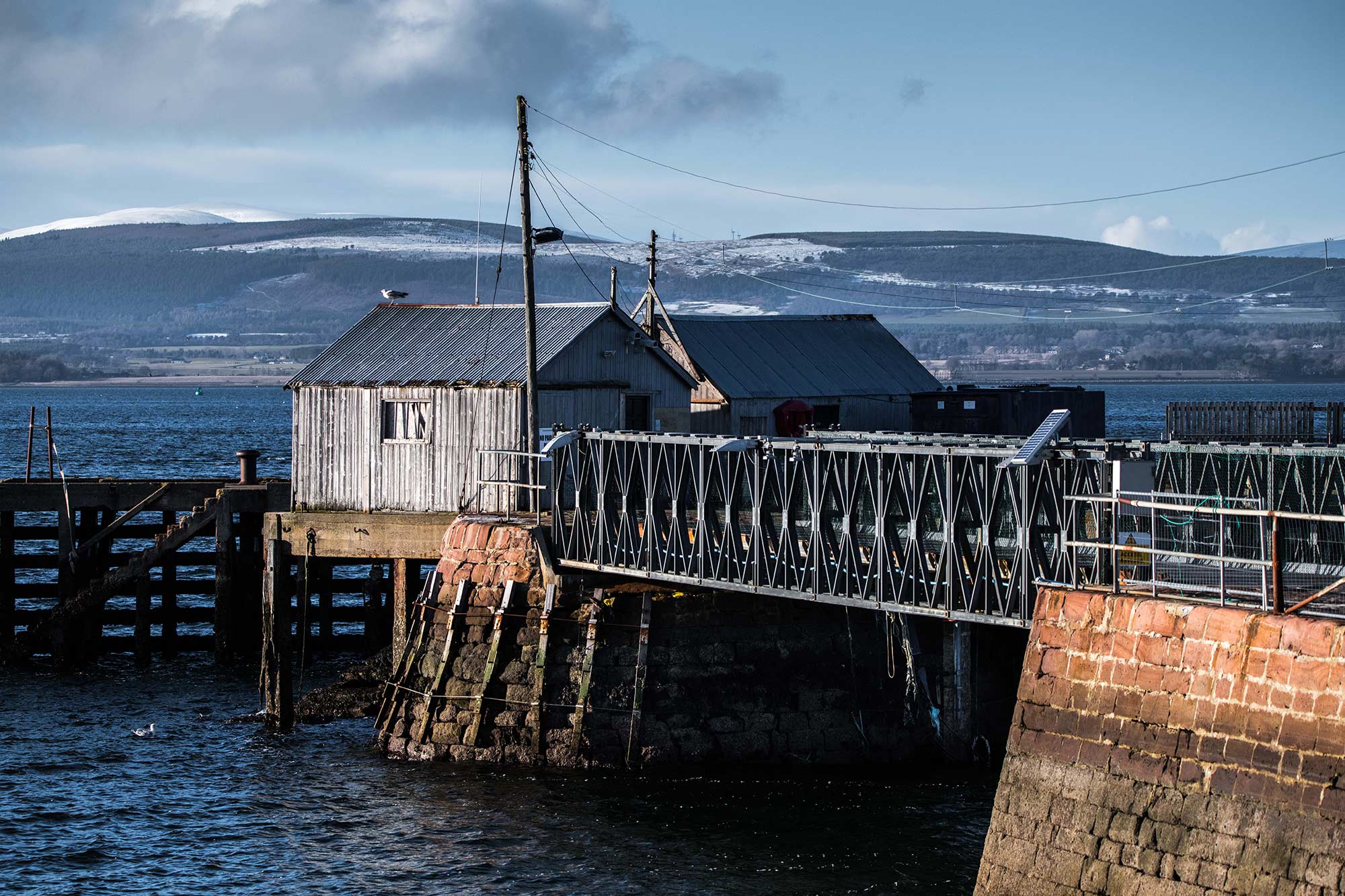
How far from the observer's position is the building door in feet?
117

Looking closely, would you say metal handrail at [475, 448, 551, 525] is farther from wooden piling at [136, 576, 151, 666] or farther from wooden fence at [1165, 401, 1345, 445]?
wooden fence at [1165, 401, 1345, 445]

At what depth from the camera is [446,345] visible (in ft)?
113

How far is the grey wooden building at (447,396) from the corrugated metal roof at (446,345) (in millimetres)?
36

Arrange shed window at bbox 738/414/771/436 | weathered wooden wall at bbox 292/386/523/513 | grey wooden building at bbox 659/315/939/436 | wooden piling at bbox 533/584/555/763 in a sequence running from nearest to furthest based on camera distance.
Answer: wooden piling at bbox 533/584/555/763 → weathered wooden wall at bbox 292/386/523/513 → grey wooden building at bbox 659/315/939/436 → shed window at bbox 738/414/771/436


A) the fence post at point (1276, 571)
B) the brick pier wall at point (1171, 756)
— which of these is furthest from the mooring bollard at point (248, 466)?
the fence post at point (1276, 571)

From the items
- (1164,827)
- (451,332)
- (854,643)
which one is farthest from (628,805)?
(451,332)

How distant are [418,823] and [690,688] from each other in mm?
4824

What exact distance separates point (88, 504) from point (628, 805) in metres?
19.0

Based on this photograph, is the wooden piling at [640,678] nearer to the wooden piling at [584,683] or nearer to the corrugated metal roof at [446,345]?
the wooden piling at [584,683]

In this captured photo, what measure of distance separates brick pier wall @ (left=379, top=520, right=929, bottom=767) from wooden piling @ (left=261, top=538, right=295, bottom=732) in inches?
192

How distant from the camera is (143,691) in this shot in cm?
3559

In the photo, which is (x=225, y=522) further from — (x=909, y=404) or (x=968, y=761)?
(x=909, y=404)

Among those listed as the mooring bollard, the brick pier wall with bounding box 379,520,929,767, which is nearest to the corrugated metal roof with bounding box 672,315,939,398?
the mooring bollard

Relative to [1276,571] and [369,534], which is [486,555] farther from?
[1276,571]
